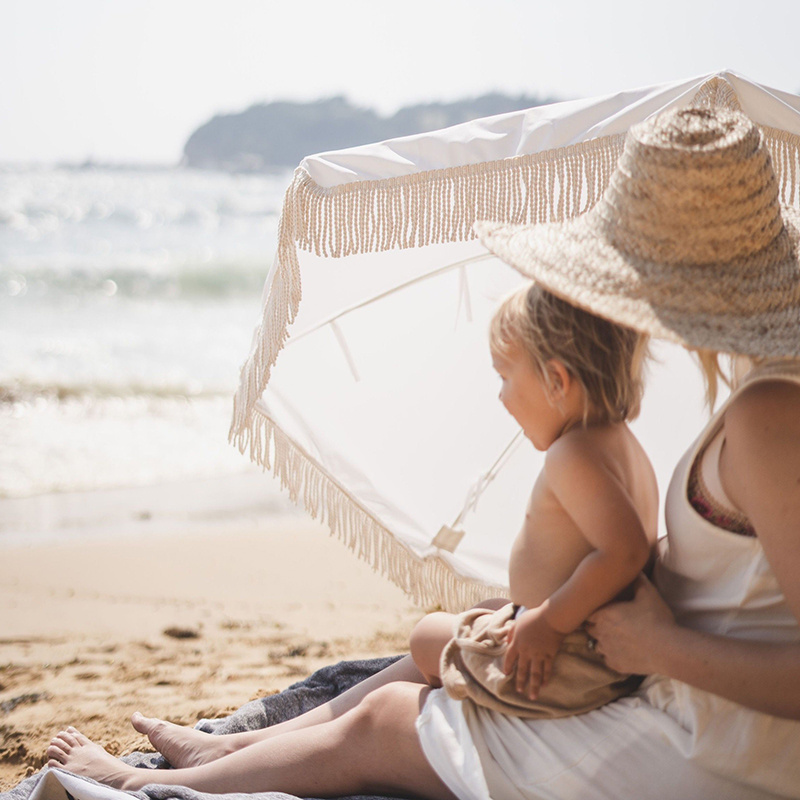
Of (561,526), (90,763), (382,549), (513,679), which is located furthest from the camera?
(382,549)

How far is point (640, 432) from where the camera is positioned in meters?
2.82

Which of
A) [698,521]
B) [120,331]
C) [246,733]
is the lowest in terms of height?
[120,331]

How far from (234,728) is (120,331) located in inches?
435

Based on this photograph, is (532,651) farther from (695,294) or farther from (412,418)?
(412,418)

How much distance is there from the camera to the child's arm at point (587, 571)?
175cm

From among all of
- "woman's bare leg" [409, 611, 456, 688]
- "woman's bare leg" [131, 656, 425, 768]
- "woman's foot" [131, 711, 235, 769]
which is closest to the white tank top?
"woman's bare leg" [409, 611, 456, 688]

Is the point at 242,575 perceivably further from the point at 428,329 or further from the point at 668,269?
the point at 668,269

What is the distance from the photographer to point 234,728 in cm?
256

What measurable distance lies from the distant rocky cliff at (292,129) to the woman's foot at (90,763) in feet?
147

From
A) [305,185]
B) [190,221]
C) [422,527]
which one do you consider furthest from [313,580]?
[190,221]

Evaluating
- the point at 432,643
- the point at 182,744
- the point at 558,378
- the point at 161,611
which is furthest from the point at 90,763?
the point at 161,611

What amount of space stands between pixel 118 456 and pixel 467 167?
18.7ft

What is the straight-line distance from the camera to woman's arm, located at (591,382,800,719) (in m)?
1.40

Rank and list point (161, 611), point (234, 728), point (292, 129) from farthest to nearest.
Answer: point (292, 129), point (161, 611), point (234, 728)
